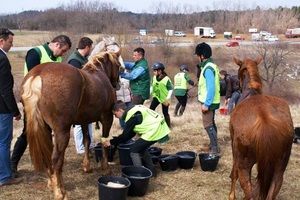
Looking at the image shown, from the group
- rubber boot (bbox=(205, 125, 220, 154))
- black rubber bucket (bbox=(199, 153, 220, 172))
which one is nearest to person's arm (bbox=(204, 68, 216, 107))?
rubber boot (bbox=(205, 125, 220, 154))

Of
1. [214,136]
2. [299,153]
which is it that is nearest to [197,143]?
[214,136]

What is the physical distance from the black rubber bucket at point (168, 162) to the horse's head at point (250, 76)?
1.65 metres

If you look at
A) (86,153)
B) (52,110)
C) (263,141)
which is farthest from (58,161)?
(263,141)

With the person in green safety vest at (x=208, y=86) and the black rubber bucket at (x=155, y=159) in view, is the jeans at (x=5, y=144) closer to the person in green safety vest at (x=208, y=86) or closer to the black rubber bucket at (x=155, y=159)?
the black rubber bucket at (x=155, y=159)

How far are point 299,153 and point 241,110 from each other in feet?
12.8

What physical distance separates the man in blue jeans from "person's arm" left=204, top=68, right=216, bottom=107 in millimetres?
2983

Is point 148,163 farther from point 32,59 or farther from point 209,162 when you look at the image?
point 32,59

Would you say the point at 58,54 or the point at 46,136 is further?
the point at 58,54

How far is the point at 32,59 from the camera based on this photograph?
5781 millimetres

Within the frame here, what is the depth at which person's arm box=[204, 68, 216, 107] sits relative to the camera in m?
6.70

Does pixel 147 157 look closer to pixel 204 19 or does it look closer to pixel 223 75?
pixel 223 75

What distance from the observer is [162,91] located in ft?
32.2

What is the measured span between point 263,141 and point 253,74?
5.02 feet

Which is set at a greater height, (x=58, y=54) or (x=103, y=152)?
(x=58, y=54)
